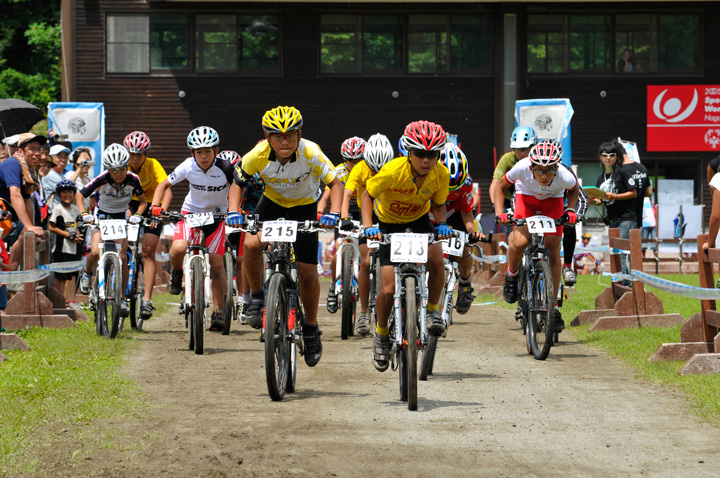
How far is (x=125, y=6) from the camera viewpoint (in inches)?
1277

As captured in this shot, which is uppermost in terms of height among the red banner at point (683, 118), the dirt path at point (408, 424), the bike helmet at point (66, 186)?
the red banner at point (683, 118)

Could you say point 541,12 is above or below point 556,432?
above

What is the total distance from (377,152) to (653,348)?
3259 mm

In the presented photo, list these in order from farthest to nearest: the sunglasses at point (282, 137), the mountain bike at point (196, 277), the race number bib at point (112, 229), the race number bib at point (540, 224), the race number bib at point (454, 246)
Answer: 1. the race number bib at point (112, 229)
2. the mountain bike at point (196, 277)
3. the race number bib at point (540, 224)
4. the race number bib at point (454, 246)
5. the sunglasses at point (282, 137)

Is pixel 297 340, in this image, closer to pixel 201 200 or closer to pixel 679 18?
pixel 201 200

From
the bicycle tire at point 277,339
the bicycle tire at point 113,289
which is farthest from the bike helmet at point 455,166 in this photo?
the bicycle tire at point 113,289

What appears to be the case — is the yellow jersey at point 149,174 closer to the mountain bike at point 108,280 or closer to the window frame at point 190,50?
the mountain bike at point 108,280

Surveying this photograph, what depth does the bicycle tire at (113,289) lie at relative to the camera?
12078mm

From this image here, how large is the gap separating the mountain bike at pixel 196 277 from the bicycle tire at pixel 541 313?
3111 millimetres

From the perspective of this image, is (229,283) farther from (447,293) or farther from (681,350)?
(681,350)

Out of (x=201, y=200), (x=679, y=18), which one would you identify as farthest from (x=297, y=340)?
(x=679, y=18)

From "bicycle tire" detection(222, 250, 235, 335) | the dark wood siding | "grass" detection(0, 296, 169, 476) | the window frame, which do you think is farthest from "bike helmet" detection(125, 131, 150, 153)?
the window frame

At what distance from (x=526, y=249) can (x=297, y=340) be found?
140 inches

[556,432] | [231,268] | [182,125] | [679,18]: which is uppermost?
[679,18]
